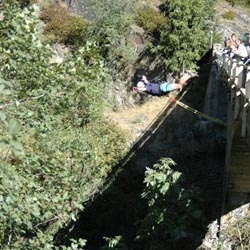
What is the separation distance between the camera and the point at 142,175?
17.0m

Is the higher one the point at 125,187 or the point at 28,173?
the point at 28,173

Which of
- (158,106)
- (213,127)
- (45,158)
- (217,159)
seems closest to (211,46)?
(158,106)

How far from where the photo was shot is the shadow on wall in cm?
1407

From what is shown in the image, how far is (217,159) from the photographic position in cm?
1573

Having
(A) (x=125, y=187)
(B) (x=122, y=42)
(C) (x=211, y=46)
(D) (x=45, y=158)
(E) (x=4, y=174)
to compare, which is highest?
(E) (x=4, y=174)

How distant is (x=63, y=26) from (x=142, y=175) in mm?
8078

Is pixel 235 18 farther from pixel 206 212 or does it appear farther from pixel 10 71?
pixel 10 71

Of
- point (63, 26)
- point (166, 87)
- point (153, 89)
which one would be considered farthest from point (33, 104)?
point (63, 26)

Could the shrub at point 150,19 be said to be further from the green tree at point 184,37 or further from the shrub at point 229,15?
the shrub at point 229,15

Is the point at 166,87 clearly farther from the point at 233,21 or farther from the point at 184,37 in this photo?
the point at 233,21

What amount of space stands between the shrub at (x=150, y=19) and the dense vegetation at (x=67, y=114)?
1.7 inches

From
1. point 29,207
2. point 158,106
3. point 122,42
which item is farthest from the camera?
point 122,42

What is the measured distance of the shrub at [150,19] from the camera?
71.5ft

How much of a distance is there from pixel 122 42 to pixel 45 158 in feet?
46.9
